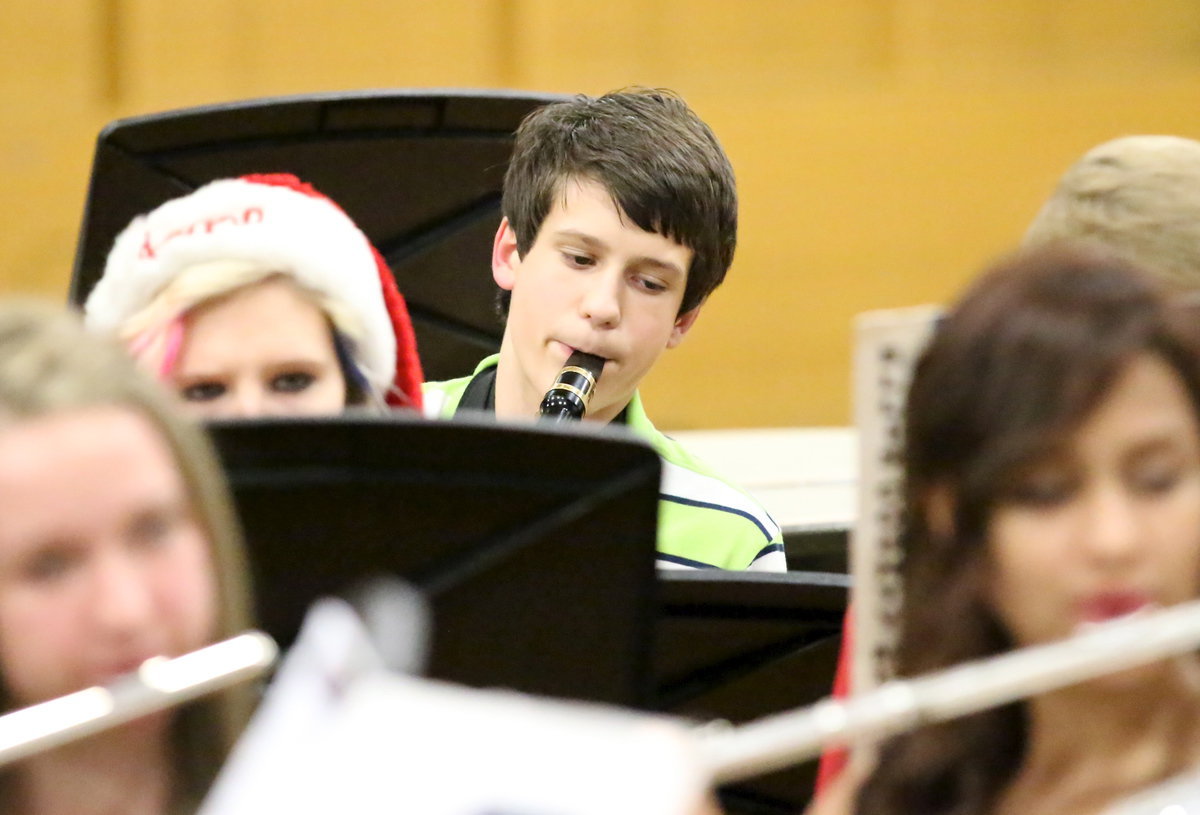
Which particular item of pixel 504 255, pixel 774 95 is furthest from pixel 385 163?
pixel 774 95

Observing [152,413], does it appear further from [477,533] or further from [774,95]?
[774,95]

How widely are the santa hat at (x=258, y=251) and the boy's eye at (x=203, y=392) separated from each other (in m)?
0.08

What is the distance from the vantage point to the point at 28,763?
745 mm

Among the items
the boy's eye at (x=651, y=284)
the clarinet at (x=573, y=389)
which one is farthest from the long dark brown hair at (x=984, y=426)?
the boy's eye at (x=651, y=284)

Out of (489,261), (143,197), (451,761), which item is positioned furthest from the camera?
(489,261)

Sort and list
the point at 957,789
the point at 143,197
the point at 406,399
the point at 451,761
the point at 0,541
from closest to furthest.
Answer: the point at 451,761 → the point at 0,541 → the point at 957,789 → the point at 406,399 → the point at 143,197

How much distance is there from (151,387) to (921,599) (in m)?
0.40

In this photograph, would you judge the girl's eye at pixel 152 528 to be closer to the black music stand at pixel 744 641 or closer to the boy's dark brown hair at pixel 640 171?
the black music stand at pixel 744 641

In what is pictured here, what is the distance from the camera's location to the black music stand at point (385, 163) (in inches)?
61.4

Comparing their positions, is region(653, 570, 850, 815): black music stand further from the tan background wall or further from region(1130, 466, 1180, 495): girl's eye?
the tan background wall

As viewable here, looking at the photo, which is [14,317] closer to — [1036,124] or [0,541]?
[0,541]

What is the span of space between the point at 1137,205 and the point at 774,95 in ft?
7.91

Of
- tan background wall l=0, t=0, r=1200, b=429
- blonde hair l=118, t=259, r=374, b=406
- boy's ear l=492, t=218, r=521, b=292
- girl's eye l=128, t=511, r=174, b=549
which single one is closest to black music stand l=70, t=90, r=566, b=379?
boy's ear l=492, t=218, r=521, b=292

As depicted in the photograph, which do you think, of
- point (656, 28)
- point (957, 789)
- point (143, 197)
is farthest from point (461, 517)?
point (656, 28)
